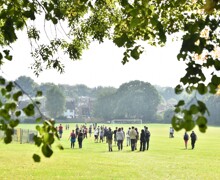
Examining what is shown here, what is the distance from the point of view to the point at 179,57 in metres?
4.57

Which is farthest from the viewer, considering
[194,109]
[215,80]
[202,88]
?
[215,80]

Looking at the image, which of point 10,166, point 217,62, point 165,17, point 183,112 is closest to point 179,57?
point 217,62

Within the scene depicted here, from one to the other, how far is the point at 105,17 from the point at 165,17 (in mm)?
2072

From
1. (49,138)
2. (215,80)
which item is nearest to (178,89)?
(215,80)

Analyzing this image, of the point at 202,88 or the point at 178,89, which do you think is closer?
the point at 202,88

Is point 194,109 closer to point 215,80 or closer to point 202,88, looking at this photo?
point 202,88

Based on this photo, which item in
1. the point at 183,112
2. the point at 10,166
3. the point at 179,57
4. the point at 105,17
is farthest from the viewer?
the point at 10,166

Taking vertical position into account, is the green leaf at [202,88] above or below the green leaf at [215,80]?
below

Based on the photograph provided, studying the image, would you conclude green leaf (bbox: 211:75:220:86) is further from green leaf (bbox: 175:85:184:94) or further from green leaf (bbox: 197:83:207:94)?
green leaf (bbox: 175:85:184:94)

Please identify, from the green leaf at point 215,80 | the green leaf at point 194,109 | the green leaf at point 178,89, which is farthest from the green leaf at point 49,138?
the green leaf at point 215,80

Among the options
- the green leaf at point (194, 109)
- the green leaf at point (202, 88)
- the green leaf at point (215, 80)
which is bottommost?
the green leaf at point (194, 109)

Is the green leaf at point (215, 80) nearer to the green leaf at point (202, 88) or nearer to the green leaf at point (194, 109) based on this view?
the green leaf at point (202, 88)

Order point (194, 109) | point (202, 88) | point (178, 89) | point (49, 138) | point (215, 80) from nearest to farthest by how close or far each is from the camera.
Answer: point (194, 109) < point (202, 88) < point (215, 80) < point (49, 138) < point (178, 89)

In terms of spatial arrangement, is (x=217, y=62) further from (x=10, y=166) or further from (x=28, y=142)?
(x=28, y=142)
